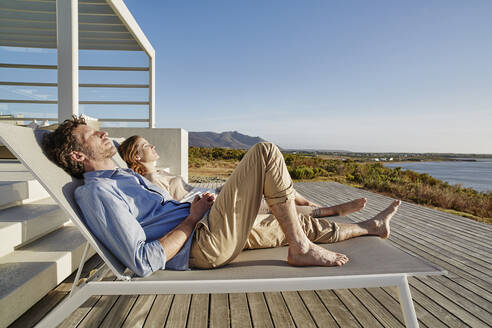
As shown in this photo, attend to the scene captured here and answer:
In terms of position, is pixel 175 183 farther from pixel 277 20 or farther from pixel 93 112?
pixel 277 20

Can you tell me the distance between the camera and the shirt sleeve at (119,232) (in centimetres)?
105

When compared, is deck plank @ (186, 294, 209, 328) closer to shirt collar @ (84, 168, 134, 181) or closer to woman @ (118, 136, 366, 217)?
woman @ (118, 136, 366, 217)

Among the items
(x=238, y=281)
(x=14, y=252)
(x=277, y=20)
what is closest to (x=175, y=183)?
(x=14, y=252)

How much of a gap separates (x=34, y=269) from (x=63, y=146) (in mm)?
769

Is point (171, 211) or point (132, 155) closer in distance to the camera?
point (171, 211)

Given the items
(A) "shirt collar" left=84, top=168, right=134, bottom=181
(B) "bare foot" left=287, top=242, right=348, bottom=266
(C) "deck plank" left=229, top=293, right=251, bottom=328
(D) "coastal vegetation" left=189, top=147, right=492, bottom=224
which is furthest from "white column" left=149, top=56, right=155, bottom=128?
(B) "bare foot" left=287, top=242, right=348, bottom=266

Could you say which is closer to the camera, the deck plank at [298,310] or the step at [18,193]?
the deck plank at [298,310]

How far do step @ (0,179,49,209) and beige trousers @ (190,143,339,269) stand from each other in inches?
61.7

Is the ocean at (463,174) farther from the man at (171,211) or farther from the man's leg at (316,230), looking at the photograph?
the man at (171,211)

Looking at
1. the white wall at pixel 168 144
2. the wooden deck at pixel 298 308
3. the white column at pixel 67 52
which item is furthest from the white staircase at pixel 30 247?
the white wall at pixel 168 144

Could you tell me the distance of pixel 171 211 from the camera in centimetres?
138

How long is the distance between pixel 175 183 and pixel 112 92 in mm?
5365

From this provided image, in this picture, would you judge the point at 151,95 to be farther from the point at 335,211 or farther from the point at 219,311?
the point at 219,311

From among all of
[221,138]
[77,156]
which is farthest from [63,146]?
Answer: [221,138]
